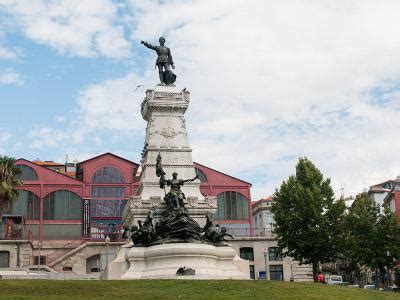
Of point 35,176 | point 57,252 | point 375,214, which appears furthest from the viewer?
point 35,176

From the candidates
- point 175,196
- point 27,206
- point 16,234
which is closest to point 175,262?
point 175,196

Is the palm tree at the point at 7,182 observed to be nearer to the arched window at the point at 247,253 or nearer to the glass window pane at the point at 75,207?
the glass window pane at the point at 75,207

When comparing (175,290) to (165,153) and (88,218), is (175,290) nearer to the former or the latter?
(165,153)

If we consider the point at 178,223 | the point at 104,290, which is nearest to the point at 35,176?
the point at 178,223

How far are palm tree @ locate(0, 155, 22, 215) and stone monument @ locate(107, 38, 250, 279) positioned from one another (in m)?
11.9

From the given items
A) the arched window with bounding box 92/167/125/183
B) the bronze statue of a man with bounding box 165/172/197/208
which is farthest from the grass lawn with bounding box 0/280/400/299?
the arched window with bounding box 92/167/125/183

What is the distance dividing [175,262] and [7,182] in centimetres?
2578

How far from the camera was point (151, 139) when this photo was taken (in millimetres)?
50469

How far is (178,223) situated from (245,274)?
5.42 meters

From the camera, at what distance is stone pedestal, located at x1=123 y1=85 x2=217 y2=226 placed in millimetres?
48188

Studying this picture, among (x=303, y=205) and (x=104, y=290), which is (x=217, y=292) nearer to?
(x=104, y=290)

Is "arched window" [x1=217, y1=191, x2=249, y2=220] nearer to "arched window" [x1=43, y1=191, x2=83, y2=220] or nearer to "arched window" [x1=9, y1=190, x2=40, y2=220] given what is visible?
"arched window" [x1=43, y1=191, x2=83, y2=220]

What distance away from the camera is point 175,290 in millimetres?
28266

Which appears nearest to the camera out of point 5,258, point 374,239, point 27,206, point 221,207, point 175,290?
point 175,290
